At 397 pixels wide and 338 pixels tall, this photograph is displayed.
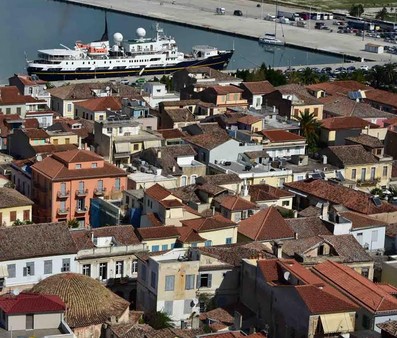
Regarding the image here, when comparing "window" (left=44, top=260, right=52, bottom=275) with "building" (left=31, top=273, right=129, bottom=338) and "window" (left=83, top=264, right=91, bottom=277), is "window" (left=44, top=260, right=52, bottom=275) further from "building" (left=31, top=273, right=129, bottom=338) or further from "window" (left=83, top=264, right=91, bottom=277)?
"building" (left=31, top=273, right=129, bottom=338)

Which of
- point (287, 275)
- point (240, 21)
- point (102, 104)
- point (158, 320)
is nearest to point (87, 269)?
point (158, 320)

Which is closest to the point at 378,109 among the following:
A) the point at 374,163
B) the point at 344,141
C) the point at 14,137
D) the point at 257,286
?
the point at 344,141

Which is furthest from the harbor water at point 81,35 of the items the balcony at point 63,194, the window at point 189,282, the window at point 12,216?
the window at point 189,282

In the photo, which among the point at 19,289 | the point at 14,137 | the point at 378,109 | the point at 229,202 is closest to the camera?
the point at 19,289

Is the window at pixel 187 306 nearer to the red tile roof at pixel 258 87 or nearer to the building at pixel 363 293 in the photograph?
the building at pixel 363 293

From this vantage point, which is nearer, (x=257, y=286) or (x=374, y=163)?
(x=257, y=286)

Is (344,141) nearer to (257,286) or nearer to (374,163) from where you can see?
(374,163)
